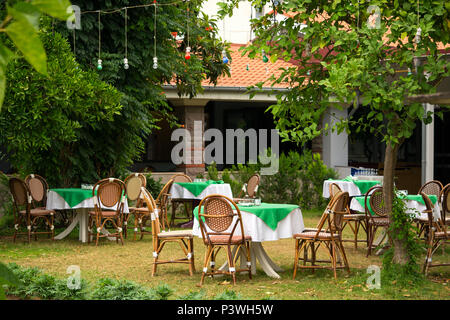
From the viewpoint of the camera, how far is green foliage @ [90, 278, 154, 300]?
482 cm

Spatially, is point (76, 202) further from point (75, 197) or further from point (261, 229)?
point (261, 229)

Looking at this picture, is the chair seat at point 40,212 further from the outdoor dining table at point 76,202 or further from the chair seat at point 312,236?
the chair seat at point 312,236

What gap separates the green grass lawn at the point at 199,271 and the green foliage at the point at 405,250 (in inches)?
5.8

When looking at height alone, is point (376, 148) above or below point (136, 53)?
below

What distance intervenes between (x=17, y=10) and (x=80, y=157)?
1138 centimetres

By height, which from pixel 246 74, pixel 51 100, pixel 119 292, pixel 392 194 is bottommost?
pixel 119 292

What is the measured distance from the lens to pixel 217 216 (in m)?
6.67

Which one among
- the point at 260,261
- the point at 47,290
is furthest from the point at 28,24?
the point at 260,261

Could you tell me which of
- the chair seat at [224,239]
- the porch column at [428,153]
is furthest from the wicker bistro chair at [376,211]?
the porch column at [428,153]

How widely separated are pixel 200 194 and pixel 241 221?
5.75 metres
